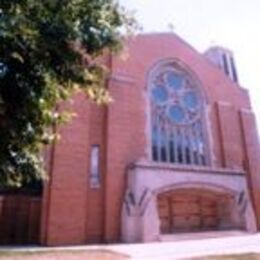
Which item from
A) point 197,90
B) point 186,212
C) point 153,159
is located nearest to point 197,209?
point 186,212

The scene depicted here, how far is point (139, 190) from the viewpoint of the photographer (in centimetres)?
1636

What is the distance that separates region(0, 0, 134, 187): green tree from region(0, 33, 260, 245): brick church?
7819 millimetres

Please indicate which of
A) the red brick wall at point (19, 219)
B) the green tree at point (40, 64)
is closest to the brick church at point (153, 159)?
the red brick wall at point (19, 219)

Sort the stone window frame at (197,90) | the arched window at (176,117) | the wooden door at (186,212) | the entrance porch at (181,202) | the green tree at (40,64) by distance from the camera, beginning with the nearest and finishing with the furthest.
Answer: the green tree at (40,64) < the entrance porch at (181,202) < the wooden door at (186,212) < the stone window frame at (197,90) < the arched window at (176,117)

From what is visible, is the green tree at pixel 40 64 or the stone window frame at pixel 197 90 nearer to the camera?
the green tree at pixel 40 64

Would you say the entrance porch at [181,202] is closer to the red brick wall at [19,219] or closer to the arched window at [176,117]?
the arched window at [176,117]

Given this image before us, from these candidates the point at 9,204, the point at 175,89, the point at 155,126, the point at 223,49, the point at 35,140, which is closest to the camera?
the point at 35,140

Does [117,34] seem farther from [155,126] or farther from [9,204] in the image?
[155,126]

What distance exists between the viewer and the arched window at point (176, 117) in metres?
19.3

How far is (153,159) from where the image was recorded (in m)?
18.5

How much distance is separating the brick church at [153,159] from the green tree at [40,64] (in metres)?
7.82

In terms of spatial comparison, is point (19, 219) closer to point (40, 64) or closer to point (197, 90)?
point (40, 64)

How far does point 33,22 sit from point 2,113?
1.79 meters

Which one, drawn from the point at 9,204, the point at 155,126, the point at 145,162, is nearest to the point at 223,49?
the point at 155,126
